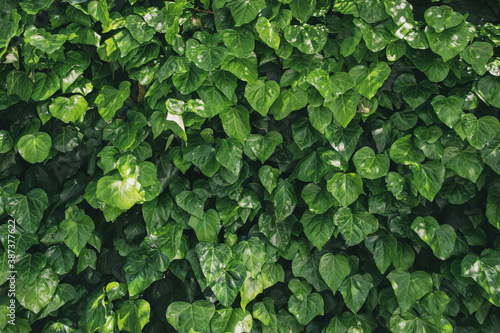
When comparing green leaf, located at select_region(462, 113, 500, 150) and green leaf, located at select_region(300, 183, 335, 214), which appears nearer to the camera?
green leaf, located at select_region(462, 113, 500, 150)

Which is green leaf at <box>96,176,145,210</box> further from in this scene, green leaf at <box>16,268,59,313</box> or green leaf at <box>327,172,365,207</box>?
green leaf at <box>327,172,365,207</box>

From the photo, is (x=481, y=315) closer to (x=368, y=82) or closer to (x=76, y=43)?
(x=368, y=82)

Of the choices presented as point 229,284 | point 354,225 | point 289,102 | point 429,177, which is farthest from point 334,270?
point 289,102

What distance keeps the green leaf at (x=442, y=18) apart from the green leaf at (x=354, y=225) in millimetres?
1078

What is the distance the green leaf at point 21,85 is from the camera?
216cm

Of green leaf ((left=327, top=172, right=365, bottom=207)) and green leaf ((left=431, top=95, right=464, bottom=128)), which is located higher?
green leaf ((left=431, top=95, right=464, bottom=128))

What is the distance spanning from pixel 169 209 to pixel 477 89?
6.05 feet

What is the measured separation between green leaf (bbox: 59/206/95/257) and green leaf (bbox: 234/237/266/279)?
854 mm

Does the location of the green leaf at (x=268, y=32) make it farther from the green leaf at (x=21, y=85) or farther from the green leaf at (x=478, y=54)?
the green leaf at (x=21, y=85)

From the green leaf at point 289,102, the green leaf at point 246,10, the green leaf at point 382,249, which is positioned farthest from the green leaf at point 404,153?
the green leaf at point 246,10

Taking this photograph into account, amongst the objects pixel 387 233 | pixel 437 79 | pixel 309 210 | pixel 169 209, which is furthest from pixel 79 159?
pixel 437 79

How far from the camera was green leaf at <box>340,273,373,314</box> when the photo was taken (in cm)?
233

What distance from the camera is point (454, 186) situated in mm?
2324

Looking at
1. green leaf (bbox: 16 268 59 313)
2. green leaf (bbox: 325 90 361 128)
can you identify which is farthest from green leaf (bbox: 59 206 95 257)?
green leaf (bbox: 325 90 361 128)
